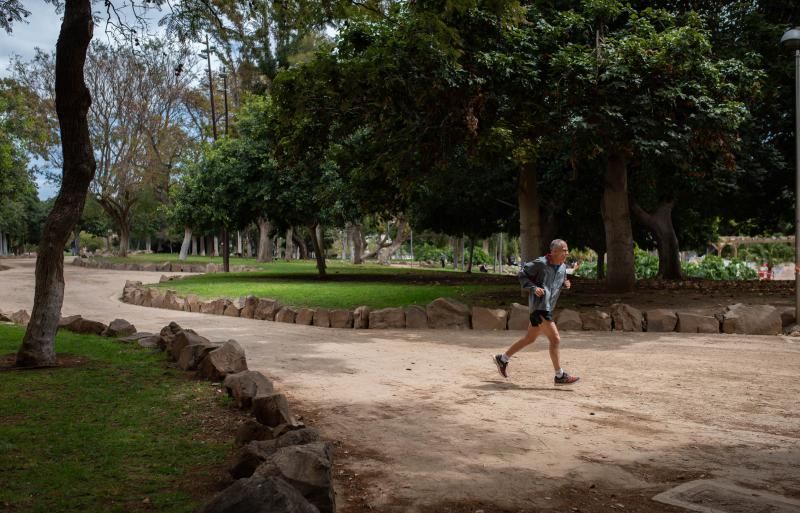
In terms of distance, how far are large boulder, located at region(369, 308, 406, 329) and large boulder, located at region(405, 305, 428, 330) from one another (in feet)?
0.40

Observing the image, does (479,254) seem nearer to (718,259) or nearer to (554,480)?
(718,259)

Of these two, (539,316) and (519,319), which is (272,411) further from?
(519,319)

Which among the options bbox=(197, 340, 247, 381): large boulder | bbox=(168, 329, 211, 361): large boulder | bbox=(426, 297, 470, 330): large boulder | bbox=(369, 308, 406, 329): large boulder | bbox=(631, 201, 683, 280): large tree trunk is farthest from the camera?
bbox=(631, 201, 683, 280): large tree trunk

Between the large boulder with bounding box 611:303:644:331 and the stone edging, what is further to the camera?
the large boulder with bounding box 611:303:644:331

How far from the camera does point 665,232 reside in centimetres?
2527

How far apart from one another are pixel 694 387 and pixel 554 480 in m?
4.10

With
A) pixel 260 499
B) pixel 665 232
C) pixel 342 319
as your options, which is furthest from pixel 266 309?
pixel 665 232

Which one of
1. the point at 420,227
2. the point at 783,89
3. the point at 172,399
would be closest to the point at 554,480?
the point at 172,399

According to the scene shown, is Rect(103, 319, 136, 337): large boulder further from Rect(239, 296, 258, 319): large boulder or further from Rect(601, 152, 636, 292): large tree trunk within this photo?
Rect(601, 152, 636, 292): large tree trunk

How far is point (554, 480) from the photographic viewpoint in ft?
15.1

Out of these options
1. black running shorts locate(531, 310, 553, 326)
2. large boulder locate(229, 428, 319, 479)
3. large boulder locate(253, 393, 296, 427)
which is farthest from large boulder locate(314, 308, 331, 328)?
large boulder locate(229, 428, 319, 479)

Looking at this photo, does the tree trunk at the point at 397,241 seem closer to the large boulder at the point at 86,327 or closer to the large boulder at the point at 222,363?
the large boulder at the point at 86,327

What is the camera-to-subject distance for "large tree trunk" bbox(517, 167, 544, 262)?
662 inches

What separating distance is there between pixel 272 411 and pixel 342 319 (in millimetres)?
9587
